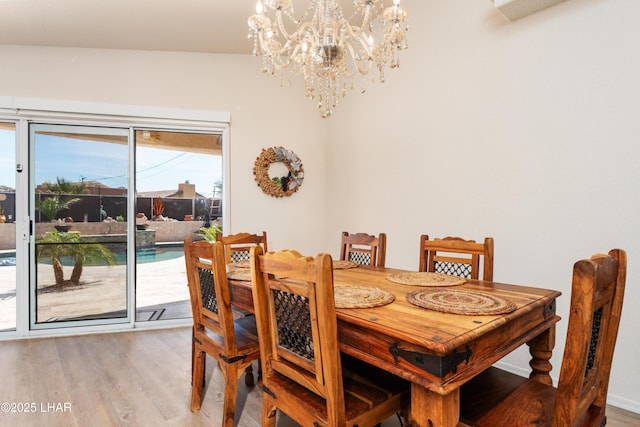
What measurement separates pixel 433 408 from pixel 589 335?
0.46 meters

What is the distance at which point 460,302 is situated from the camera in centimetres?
139

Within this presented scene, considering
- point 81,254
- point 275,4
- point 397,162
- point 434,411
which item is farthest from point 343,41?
point 81,254

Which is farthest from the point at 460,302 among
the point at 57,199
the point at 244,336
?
the point at 57,199

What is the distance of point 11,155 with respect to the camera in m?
3.17

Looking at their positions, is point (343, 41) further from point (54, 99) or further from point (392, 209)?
point (54, 99)

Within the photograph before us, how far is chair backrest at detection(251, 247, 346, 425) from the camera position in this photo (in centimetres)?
113

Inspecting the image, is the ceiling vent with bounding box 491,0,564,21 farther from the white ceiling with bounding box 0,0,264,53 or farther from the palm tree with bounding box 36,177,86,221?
the palm tree with bounding box 36,177,86,221

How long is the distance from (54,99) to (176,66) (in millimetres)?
1115

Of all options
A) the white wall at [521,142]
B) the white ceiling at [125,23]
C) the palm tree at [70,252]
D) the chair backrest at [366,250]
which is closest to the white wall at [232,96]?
the white ceiling at [125,23]

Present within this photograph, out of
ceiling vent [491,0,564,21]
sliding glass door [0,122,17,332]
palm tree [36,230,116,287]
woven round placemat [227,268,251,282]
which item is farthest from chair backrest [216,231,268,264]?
ceiling vent [491,0,564,21]

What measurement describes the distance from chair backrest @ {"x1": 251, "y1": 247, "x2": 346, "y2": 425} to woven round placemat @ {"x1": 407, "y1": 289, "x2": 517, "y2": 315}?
0.44 metres

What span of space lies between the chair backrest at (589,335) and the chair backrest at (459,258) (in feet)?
2.53

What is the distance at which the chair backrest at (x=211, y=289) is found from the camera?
170cm

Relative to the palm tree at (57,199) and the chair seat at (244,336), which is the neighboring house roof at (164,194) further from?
the chair seat at (244,336)
